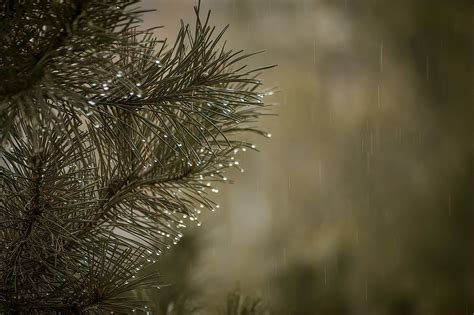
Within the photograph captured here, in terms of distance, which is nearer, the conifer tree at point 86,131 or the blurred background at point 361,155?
the conifer tree at point 86,131

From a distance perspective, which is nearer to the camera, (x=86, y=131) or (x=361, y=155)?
(x=86, y=131)

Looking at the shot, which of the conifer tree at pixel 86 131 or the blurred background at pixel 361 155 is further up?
the blurred background at pixel 361 155

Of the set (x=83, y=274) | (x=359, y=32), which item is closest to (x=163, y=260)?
(x=83, y=274)

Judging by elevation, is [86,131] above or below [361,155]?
below

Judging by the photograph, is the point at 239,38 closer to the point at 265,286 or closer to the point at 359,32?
the point at 359,32
